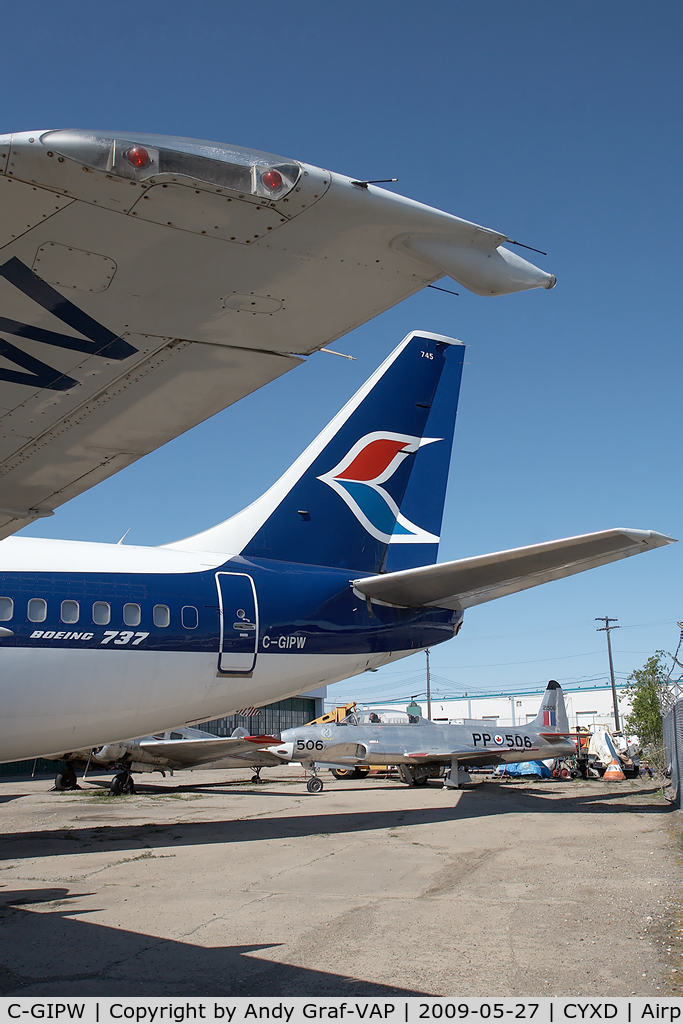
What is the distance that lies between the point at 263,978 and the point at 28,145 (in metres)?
4.42

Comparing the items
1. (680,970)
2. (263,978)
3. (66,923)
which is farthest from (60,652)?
(680,970)

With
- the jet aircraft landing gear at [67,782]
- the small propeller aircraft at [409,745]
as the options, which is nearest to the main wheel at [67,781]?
the jet aircraft landing gear at [67,782]

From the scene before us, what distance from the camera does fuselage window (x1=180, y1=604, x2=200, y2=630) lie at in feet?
29.0

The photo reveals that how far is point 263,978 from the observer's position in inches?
166

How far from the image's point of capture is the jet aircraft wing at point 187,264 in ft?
6.55

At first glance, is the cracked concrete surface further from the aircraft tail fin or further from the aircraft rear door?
the aircraft tail fin

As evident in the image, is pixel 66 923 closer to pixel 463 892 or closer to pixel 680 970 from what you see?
pixel 463 892

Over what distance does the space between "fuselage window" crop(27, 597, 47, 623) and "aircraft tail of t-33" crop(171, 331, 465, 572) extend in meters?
2.58

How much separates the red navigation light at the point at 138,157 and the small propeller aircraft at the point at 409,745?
18.7m

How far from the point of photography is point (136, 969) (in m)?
4.41

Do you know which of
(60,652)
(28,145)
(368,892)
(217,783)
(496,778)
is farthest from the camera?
(496,778)

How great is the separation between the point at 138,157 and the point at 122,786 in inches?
738

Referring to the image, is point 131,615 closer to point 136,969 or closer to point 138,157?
point 136,969

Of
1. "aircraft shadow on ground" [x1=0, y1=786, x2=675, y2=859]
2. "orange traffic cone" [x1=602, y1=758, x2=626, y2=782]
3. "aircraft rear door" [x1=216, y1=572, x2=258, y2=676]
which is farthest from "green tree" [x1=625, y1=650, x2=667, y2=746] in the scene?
"aircraft rear door" [x1=216, y1=572, x2=258, y2=676]
